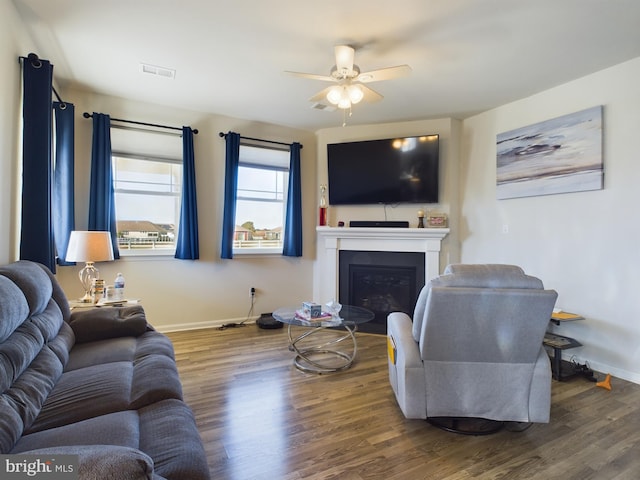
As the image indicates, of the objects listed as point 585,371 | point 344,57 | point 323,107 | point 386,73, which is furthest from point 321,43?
point 585,371

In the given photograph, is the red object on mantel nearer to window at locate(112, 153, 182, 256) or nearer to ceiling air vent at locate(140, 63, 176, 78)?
window at locate(112, 153, 182, 256)

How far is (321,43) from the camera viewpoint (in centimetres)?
259

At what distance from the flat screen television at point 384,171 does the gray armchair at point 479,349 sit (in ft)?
7.97

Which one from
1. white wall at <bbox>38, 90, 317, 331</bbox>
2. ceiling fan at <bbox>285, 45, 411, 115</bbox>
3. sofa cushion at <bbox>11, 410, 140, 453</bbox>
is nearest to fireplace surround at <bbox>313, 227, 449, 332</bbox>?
white wall at <bbox>38, 90, 317, 331</bbox>

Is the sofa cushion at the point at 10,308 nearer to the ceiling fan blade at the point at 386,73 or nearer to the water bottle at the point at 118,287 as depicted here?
the water bottle at the point at 118,287

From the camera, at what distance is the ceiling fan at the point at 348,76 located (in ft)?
7.90

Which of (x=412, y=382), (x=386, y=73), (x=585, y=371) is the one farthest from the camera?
(x=585, y=371)

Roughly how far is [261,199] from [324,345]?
7.09ft

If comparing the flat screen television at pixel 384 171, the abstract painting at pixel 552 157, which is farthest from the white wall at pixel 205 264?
the abstract painting at pixel 552 157

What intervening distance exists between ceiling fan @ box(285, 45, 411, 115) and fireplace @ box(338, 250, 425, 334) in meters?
2.11

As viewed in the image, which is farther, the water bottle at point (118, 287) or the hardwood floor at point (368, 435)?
the water bottle at point (118, 287)

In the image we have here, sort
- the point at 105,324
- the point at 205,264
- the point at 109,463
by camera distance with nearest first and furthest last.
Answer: the point at 109,463 < the point at 105,324 < the point at 205,264

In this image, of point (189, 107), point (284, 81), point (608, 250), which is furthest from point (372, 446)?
point (189, 107)

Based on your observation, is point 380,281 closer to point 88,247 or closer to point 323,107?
point 323,107
